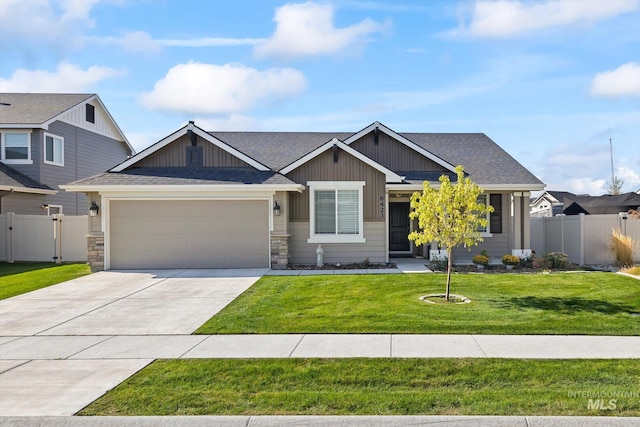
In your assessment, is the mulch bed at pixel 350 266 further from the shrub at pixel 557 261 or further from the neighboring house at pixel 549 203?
the neighboring house at pixel 549 203

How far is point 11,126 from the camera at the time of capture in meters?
22.0

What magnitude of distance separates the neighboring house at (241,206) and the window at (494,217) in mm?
407

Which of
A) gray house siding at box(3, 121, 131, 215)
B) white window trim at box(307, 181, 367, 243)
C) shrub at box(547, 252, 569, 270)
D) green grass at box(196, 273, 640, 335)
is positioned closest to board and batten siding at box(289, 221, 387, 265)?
white window trim at box(307, 181, 367, 243)

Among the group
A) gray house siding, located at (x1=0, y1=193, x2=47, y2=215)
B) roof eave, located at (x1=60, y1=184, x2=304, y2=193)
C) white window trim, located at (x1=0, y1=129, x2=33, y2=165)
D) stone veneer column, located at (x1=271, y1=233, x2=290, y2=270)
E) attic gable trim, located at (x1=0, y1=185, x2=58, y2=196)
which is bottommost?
stone veneer column, located at (x1=271, y1=233, x2=290, y2=270)

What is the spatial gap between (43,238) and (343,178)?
39.8 ft

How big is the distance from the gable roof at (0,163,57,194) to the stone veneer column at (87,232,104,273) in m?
5.78

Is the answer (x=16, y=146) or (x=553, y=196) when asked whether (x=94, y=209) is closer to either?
(x=16, y=146)

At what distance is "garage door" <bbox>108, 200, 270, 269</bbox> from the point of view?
1641 cm

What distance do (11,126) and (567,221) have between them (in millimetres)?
23340

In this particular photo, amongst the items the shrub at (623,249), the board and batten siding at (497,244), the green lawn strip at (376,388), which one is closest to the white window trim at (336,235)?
the board and batten siding at (497,244)

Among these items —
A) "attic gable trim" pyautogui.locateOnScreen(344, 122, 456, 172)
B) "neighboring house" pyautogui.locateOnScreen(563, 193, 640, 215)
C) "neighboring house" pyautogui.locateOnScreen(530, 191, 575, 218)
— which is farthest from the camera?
"neighboring house" pyautogui.locateOnScreen(530, 191, 575, 218)

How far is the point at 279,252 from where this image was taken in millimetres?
16109

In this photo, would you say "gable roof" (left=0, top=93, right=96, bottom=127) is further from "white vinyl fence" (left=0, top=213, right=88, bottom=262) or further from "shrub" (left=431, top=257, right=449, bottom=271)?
"shrub" (left=431, top=257, right=449, bottom=271)

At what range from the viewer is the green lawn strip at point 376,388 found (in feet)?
16.6
